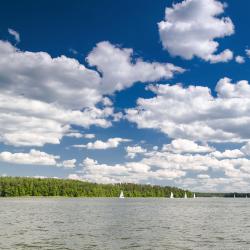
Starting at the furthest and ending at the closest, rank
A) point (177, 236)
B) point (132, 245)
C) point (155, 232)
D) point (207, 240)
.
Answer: point (155, 232)
point (177, 236)
point (207, 240)
point (132, 245)

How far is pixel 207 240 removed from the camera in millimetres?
53625

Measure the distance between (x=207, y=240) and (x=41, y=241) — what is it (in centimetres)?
1958

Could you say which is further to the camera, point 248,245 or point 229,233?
point 229,233

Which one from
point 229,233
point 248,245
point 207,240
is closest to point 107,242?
point 207,240

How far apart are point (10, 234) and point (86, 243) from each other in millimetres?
12500

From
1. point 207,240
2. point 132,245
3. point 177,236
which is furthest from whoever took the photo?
point 177,236

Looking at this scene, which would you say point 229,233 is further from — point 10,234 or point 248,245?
point 10,234

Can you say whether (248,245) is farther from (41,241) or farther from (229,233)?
(41,241)

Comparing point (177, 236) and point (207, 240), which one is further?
point (177, 236)

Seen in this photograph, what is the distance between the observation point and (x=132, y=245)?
4856cm

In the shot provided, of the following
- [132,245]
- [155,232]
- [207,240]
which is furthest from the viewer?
[155,232]

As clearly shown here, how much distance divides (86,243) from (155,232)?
15081mm

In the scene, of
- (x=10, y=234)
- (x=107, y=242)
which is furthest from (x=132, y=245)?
(x=10, y=234)

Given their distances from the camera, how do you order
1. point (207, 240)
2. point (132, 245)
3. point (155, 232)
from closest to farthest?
point (132, 245) < point (207, 240) < point (155, 232)
